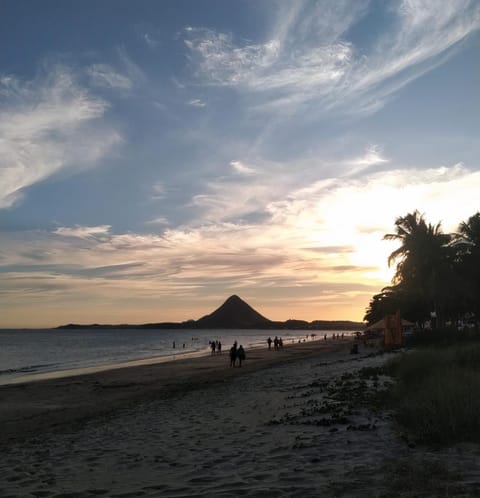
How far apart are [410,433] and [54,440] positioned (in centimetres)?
735

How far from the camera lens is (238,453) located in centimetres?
765

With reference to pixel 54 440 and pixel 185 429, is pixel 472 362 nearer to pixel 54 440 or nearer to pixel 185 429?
pixel 185 429

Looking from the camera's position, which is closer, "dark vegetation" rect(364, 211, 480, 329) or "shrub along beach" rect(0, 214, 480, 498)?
"shrub along beach" rect(0, 214, 480, 498)

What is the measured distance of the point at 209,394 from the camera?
17266 mm

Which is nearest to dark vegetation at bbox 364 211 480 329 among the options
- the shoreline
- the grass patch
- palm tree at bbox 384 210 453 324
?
palm tree at bbox 384 210 453 324

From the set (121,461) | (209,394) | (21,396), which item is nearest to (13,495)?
(121,461)

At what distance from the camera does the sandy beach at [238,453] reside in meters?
5.83

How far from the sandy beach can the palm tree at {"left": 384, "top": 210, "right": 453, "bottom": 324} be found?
2654 centimetres

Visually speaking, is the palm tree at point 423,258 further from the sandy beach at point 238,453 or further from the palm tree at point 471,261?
the sandy beach at point 238,453

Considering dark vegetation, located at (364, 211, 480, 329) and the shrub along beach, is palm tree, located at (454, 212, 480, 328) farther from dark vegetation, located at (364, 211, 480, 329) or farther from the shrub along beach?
the shrub along beach

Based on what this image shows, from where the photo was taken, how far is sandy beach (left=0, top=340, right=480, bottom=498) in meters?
5.83

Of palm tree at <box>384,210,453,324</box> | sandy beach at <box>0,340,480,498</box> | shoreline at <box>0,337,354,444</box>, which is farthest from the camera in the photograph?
palm tree at <box>384,210,453,324</box>

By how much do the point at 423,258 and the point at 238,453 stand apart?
3503 centimetres

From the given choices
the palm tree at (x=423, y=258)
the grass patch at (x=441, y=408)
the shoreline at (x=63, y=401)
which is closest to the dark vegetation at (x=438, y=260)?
the palm tree at (x=423, y=258)
